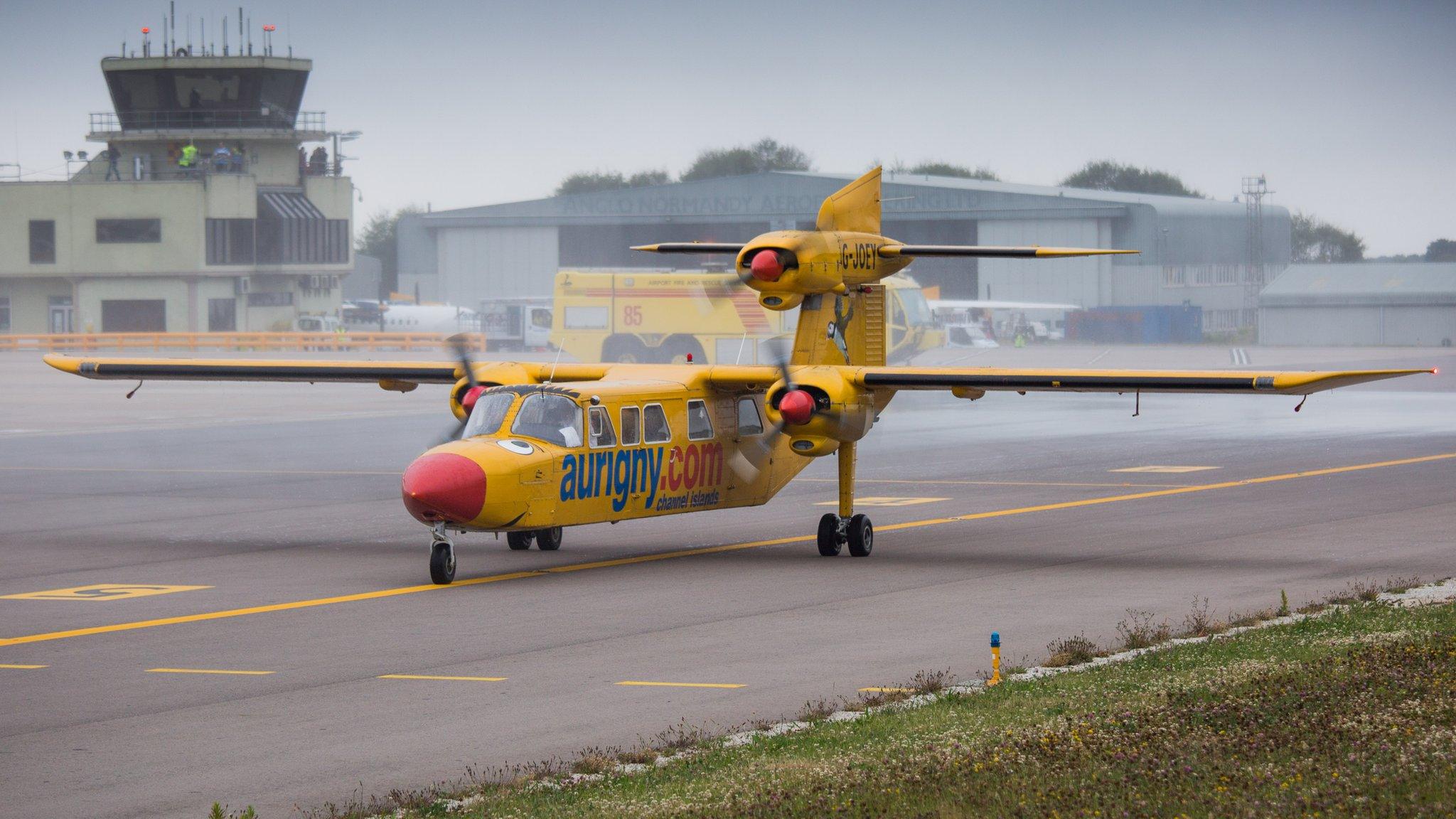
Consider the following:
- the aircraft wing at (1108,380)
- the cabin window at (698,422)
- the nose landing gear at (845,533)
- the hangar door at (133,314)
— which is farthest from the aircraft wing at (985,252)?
the hangar door at (133,314)

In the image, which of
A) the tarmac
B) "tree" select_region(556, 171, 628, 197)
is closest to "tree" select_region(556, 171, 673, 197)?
"tree" select_region(556, 171, 628, 197)

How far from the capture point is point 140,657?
14805 millimetres

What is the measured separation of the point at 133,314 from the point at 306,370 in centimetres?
7573

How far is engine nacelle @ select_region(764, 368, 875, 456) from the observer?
20.9 meters

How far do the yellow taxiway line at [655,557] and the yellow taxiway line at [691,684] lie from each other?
578cm

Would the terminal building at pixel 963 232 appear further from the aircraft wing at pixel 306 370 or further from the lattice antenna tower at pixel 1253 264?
the aircraft wing at pixel 306 370

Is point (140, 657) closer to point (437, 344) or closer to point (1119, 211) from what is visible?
point (437, 344)

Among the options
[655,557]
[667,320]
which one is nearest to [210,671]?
[655,557]

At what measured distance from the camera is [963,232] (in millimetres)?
98188

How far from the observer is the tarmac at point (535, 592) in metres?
11.6

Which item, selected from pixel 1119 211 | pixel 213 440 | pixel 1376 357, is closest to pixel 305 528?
pixel 213 440

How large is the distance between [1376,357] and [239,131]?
63162 mm

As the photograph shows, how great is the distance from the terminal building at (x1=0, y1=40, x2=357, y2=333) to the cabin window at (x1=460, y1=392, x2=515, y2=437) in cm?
7862

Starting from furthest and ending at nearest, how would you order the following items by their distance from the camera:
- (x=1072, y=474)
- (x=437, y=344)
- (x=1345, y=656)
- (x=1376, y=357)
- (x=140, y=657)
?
(x=437, y=344)
(x=1376, y=357)
(x=1072, y=474)
(x=140, y=657)
(x=1345, y=656)
